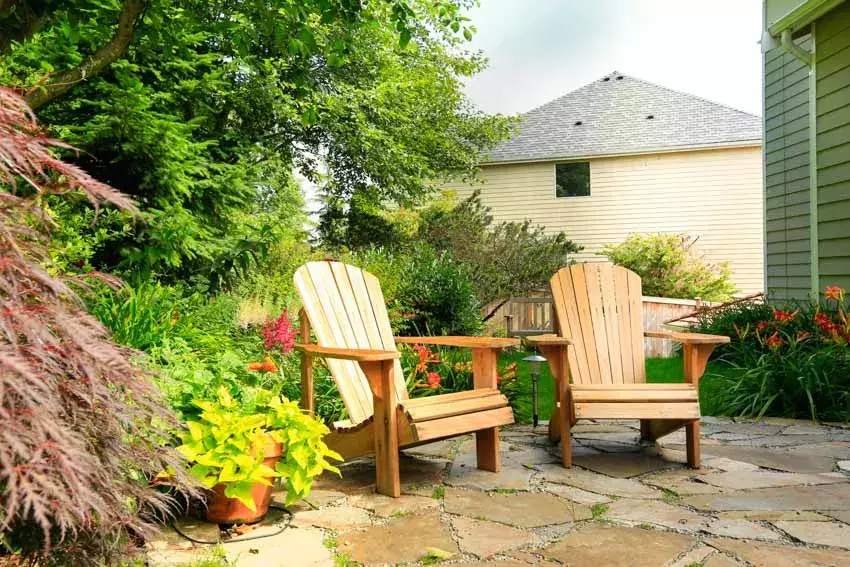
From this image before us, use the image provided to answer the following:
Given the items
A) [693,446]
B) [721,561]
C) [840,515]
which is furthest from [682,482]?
[721,561]

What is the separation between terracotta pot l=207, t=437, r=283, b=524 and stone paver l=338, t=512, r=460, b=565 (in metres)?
0.36

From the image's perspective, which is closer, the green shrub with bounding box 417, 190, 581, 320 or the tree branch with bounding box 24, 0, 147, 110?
the tree branch with bounding box 24, 0, 147, 110

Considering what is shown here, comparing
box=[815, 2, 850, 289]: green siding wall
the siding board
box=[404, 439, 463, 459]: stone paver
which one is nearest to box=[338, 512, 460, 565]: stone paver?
box=[404, 439, 463, 459]: stone paver

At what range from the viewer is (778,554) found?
225 cm

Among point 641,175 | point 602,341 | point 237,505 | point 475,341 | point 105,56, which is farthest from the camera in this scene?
point 641,175

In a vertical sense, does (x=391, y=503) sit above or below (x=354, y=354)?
below

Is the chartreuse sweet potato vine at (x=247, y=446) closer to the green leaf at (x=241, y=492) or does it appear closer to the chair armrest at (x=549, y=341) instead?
the green leaf at (x=241, y=492)

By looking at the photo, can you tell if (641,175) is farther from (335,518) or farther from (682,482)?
(335,518)

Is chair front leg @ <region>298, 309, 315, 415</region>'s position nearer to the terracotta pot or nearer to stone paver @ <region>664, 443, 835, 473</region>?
the terracotta pot

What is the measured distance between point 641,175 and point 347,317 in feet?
37.2

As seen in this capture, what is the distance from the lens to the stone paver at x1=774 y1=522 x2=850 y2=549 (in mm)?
2367

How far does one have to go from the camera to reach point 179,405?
2727 mm

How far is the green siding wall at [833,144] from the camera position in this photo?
6.06 m

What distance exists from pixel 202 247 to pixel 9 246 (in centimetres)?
360
